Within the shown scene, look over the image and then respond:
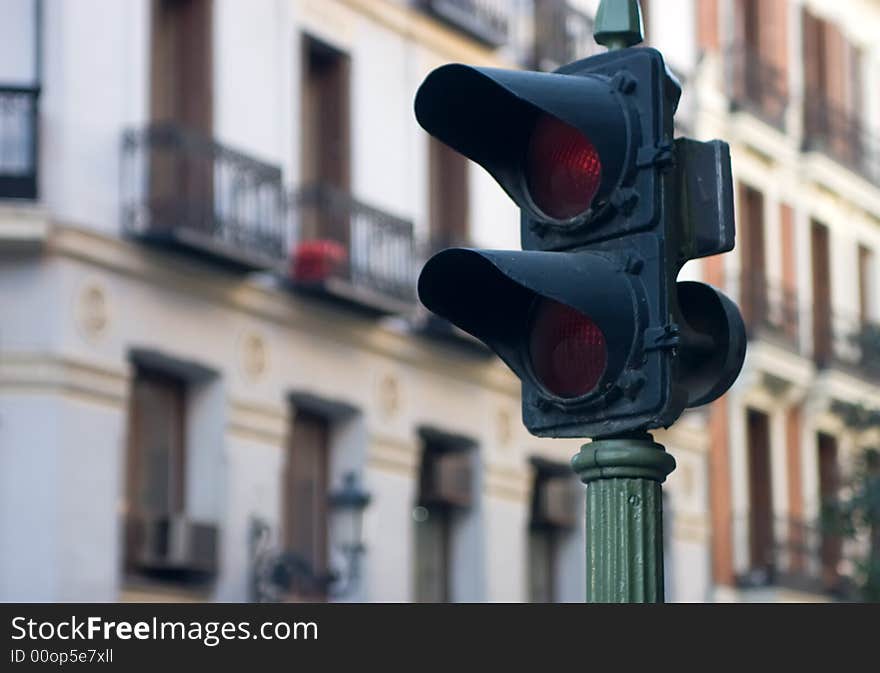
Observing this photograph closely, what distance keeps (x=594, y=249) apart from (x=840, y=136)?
3070 centimetres

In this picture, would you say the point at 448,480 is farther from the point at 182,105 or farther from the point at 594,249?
the point at 594,249

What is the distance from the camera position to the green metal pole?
5195 mm

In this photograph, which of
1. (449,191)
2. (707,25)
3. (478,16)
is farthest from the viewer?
(707,25)

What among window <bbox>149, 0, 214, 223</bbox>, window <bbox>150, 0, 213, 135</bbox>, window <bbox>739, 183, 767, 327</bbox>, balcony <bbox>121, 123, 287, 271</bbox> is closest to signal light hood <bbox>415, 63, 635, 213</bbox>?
balcony <bbox>121, 123, 287, 271</bbox>

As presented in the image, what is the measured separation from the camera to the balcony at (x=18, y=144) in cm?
1914

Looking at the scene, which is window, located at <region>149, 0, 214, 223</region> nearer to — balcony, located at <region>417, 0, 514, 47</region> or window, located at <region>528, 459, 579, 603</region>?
balcony, located at <region>417, 0, 514, 47</region>

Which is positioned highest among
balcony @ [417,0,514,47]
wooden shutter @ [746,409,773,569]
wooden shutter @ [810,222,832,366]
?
balcony @ [417,0,514,47]

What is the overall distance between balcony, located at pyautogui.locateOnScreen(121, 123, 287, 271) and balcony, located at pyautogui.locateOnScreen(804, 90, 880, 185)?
14.3 meters

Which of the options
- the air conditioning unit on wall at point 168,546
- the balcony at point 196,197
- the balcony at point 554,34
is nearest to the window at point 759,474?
the balcony at point 554,34

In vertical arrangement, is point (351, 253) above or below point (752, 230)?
below

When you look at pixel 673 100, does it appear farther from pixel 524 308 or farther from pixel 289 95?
pixel 289 95

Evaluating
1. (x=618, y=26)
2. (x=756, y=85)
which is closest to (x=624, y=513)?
(x=618, y=26)

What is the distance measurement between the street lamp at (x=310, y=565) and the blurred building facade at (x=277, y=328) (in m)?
0.08

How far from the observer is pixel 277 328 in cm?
2222
